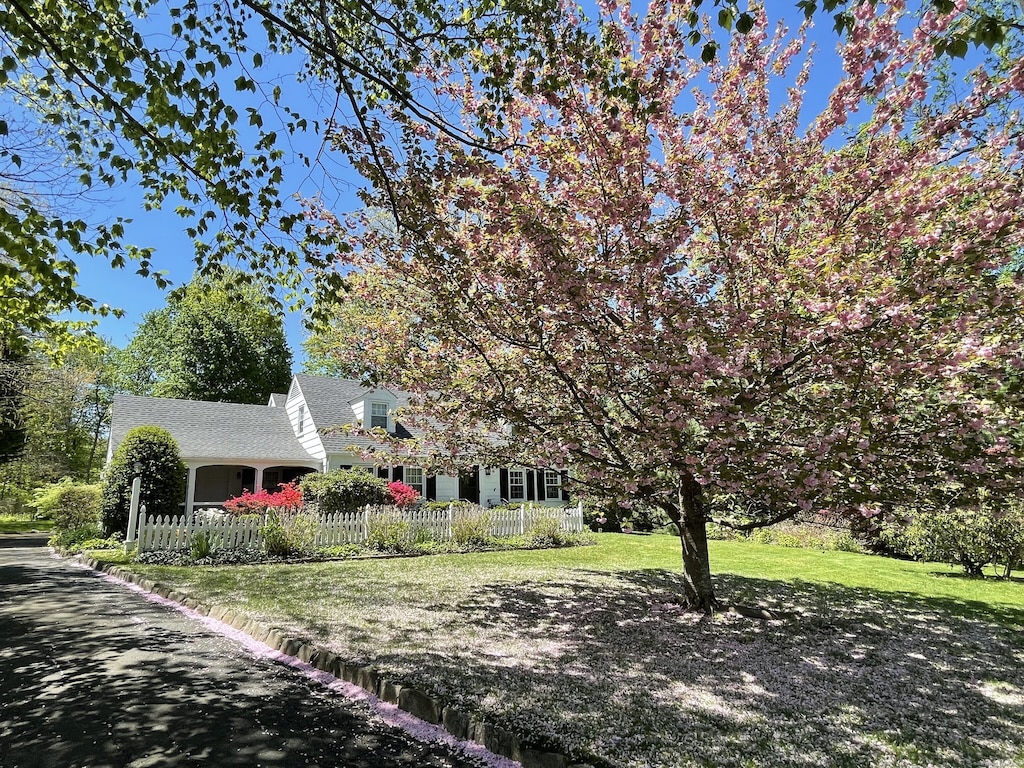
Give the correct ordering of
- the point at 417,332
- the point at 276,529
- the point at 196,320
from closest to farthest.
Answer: the point at 417,332, the point at 276,529, the point at 196,320

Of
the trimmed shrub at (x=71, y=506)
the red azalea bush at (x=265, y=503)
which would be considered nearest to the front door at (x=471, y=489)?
the red azalea bush at (x=265, y=503)

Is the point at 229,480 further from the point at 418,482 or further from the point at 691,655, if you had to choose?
the point at 691,655

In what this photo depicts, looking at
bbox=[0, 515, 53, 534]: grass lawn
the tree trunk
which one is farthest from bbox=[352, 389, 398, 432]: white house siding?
the tree trunk

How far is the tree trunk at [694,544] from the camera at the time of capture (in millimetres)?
7070

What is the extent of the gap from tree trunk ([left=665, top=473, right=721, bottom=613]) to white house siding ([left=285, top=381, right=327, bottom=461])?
17715 millimetres

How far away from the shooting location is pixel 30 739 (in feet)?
12.1

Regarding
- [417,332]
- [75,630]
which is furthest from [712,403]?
[75,630]

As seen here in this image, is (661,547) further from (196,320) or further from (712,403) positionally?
(196,320)

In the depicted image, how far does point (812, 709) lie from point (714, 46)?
16.5ft

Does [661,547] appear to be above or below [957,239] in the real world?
below

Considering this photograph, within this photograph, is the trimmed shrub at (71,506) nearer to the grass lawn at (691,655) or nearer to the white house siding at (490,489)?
the grass lawn at (691,655)

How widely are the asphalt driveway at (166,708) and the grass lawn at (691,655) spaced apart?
0.63m

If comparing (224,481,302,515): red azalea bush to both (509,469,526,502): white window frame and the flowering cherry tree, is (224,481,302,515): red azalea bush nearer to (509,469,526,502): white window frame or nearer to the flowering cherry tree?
the flowering cherry tree

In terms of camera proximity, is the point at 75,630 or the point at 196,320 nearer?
the point at 75,630
